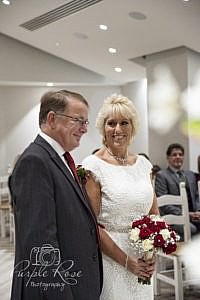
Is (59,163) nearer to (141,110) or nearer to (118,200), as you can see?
(118,200)

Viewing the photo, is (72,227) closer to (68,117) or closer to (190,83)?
(68,117)

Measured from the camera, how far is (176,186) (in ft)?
16.0

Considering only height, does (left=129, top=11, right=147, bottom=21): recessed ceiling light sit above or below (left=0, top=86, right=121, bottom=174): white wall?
above

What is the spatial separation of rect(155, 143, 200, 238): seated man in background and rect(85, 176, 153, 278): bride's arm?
2.51 meters

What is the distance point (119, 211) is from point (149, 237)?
0.18 metres

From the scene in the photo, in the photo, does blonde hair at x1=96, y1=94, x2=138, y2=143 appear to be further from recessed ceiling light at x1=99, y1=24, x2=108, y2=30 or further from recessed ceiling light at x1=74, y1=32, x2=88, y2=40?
recessed ceiling light at x1=74, y1=32, x2=88, y2=40

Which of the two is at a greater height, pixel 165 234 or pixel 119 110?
pixel 119 110

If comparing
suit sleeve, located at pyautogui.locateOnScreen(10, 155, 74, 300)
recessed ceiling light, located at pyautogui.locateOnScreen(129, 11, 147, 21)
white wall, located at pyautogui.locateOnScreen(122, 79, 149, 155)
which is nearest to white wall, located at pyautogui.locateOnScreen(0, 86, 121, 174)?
white wall, located at pyautogui.locateOnScreen(122, 79, 149, 155)

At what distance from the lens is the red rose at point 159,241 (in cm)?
198

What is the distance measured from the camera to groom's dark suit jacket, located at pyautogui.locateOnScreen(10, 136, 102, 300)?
4.67ft

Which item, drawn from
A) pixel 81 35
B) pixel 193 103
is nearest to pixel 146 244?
pixel 193 103

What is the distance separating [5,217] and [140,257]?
20.1 feet

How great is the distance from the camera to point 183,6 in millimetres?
6000

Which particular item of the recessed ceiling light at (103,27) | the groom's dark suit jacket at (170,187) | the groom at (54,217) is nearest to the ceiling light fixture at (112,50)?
the recessed ceiling light at (103,27)
